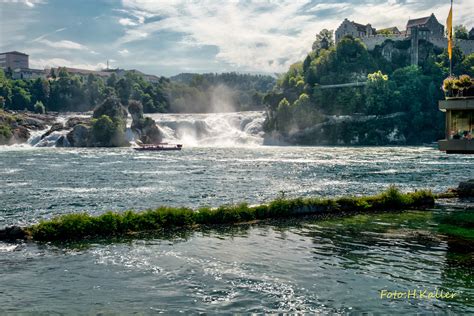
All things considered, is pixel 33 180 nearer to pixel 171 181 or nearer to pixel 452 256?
pixel 171 181

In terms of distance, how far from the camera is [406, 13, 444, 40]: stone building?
179 metres

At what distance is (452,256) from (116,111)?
13502 centimetres

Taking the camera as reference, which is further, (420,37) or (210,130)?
(420,37)

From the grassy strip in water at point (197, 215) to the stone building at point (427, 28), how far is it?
155 metres

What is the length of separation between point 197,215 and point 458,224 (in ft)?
53.9

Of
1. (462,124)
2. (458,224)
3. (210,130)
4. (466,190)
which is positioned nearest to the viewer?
(458,224)

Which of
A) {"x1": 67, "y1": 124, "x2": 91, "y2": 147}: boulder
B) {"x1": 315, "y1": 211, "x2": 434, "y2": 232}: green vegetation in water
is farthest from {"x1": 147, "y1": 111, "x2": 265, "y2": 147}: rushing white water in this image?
{"x1": 315, "y1": 211, "x2": 434, "y2": 232}: green vegetation in water

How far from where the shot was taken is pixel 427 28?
593ft

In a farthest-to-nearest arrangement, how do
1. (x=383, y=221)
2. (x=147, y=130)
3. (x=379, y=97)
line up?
(x=379, y=97) < (x=147, y=130) < (x=383, y=221)

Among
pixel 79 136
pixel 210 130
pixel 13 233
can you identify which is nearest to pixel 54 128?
pixel 79 136

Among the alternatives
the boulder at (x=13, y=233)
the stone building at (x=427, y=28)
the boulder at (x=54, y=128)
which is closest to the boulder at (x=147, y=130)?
the boulder at (x=54, y=128)

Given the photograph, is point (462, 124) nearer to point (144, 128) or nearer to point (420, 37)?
point (144, 128)

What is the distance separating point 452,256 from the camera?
2300 centimetres

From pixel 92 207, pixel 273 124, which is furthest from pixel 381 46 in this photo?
pixel 92 207
